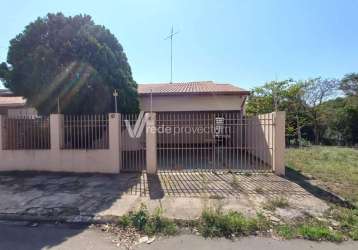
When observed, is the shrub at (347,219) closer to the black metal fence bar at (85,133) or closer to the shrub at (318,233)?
the shrub at (318,233)

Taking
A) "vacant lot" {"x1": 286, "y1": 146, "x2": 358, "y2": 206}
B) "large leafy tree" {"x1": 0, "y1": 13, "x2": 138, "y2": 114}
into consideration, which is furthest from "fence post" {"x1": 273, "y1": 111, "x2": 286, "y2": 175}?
"large leafy tree" {"x1": 0, "y1": 13, "x2": 138, "y2": 114}

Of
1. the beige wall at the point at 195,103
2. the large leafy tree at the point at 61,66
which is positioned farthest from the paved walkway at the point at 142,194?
the beige wall at the point at 195,103

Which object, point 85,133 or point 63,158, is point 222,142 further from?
point 63,158

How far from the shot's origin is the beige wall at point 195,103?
43.1 ft

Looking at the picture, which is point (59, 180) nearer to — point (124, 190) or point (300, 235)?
point (124, 190)

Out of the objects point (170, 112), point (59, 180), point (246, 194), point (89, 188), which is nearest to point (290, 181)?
point (246, 194)

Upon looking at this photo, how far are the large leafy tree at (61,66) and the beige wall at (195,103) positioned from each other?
3.80 m

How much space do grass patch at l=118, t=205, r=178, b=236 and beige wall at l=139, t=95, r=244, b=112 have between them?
29.5 ft

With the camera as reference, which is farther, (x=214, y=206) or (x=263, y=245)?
(x=214, y=206)

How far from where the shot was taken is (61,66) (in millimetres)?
9031

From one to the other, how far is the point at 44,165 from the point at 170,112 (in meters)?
6.79

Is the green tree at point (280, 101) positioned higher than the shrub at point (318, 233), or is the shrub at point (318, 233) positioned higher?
the green tree at point (280, 101)

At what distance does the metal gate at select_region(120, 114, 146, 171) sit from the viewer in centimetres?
888

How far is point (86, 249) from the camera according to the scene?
3.54 meters
